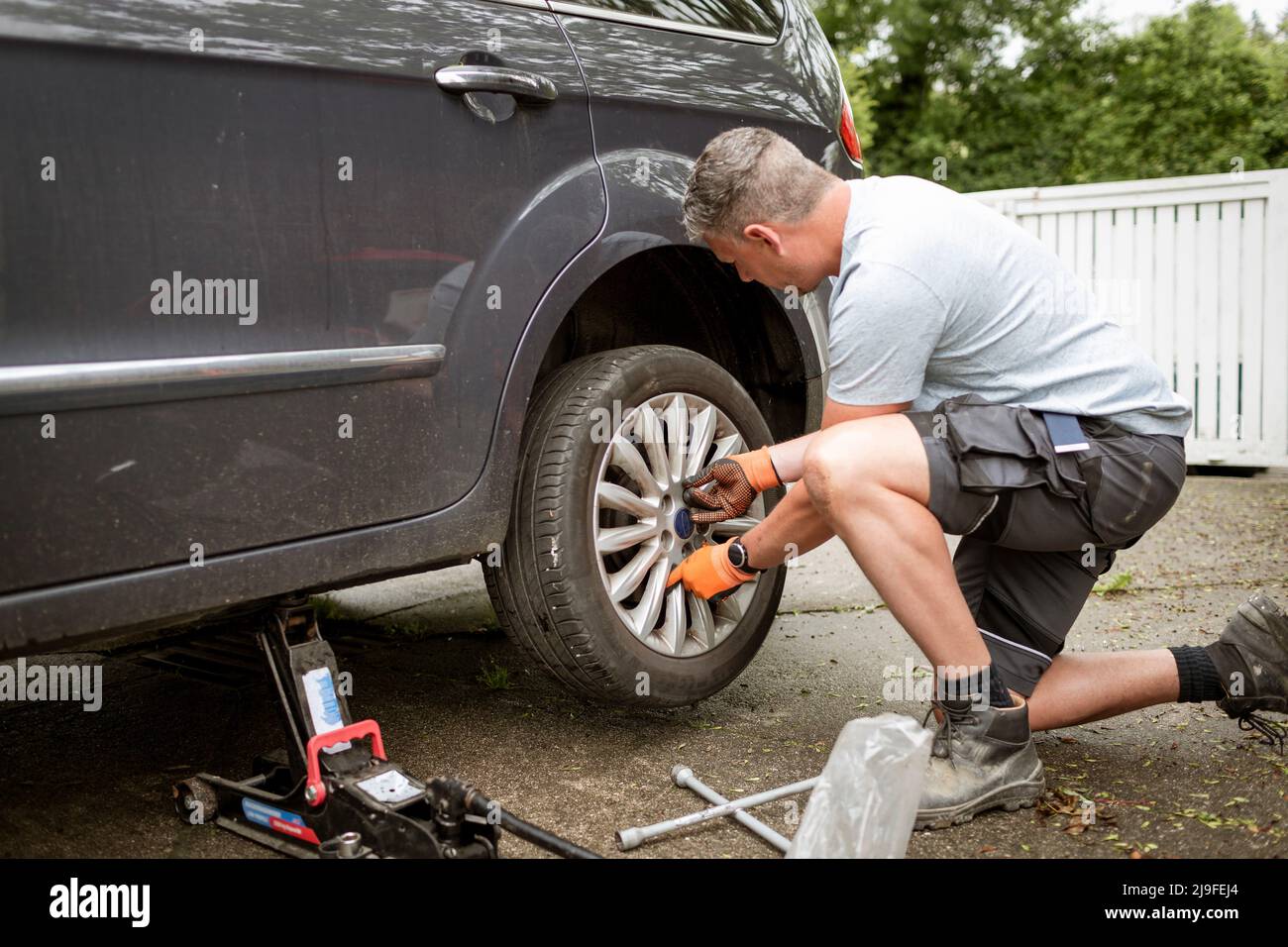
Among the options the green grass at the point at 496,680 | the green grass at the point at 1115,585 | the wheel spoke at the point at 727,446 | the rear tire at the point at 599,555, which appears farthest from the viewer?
the green grass at the point at 1115,585

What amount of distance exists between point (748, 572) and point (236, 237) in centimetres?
124

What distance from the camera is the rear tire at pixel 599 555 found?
2346mm

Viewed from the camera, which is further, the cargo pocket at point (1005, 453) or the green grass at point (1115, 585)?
the green grass at point (1115, 585)

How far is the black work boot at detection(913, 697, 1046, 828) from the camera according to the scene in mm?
2182

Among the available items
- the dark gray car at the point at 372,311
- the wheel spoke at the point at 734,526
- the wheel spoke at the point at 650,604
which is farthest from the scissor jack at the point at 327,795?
the wheel spoke at the point at 734,526

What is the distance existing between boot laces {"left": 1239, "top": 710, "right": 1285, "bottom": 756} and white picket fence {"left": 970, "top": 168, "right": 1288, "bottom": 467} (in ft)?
13.4

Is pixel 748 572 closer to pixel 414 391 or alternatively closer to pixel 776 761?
pixel 776 761

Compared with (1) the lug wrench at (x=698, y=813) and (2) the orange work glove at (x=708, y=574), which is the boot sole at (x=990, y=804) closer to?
(1) the lug wrench at (x=698, y=813)

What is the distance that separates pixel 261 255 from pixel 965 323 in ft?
4.25

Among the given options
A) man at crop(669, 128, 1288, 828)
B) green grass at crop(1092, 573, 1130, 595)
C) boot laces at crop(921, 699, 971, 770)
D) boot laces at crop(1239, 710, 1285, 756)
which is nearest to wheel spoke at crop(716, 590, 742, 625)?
man at crop(669, 128, 1288, 828)

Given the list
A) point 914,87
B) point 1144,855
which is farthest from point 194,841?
point 914,87

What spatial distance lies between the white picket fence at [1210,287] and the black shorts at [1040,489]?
430 centimetres

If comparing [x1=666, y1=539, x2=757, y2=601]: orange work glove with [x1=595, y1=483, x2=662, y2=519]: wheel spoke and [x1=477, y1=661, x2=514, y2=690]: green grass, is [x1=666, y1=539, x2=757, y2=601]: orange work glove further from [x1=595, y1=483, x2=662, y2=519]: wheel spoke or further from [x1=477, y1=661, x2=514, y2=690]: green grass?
[x1=477, y1=661, x2=514, y2=690]: green grass

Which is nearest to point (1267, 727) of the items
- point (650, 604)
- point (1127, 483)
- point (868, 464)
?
point (1127, 483)
